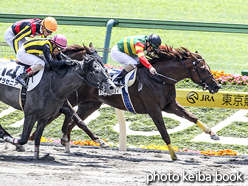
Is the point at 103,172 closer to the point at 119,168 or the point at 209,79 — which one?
the point at 119,168

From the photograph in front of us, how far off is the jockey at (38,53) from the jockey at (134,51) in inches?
45.3

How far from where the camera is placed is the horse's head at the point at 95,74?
583cm

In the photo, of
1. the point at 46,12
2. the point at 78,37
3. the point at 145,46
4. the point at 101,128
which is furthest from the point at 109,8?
the point at 145,46

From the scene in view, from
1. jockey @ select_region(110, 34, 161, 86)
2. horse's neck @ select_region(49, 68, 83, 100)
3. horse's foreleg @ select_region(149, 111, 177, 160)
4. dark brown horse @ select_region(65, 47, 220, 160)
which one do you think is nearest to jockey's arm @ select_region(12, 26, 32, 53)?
horse's neck @ select_region(49, 68, 83, 100)

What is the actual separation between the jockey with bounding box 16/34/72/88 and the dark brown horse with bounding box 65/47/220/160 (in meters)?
1.46

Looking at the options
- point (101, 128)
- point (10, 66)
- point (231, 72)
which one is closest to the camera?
point (10, 66)

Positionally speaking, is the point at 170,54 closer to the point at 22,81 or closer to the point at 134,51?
the point at 134,51

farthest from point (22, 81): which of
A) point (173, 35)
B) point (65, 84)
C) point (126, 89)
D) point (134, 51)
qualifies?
point (173, 35)

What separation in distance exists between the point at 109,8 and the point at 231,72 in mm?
8783

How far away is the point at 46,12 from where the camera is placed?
17859 millimetres

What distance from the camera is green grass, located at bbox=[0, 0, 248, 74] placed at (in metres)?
13.7

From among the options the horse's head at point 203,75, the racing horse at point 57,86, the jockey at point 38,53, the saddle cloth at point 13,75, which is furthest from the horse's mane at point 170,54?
the saddle cloth at point 13,75

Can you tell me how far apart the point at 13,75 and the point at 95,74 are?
1448 mm

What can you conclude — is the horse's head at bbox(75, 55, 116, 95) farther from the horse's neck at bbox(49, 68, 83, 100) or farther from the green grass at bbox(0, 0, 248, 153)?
the green grass at bbox(0, 0, 248, 153)
